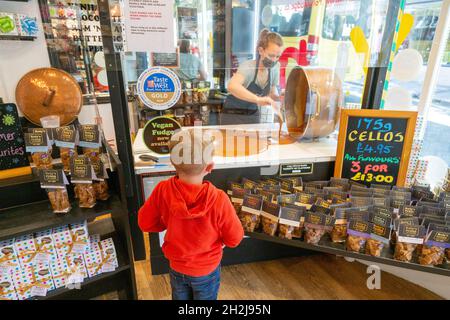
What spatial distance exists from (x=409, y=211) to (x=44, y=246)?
68.6 inches

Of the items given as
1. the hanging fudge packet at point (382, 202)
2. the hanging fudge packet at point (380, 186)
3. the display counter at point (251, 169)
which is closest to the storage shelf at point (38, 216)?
the display counter at point (251, 169)

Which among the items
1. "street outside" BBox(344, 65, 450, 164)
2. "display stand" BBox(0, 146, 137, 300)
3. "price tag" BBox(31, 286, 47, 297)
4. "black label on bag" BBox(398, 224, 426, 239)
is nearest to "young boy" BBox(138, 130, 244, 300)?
"display stand" BBox(0, 146, 137, 300)

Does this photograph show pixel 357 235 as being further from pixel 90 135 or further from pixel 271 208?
pixel 90 135

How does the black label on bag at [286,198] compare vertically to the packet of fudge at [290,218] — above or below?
above

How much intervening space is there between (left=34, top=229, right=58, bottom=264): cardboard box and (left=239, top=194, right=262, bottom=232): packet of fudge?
36.7 inches

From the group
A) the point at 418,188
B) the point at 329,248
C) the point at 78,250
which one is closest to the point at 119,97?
the point at 78,250

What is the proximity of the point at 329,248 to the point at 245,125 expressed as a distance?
998 millimetres

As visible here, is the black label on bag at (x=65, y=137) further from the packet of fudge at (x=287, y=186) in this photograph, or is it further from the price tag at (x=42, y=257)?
the packet of fudge at (x=287, y=186)

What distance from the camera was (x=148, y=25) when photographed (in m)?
1.38

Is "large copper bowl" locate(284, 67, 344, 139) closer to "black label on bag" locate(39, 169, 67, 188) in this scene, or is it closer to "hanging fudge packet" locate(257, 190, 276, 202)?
"hanging fudge packet" locate(257, 190, 276, 202)

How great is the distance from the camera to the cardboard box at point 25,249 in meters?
1.32

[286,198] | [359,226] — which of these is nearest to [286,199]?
[286,198]

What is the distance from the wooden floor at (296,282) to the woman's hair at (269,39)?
1484mm

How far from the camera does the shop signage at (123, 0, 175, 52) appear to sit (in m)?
1.35
